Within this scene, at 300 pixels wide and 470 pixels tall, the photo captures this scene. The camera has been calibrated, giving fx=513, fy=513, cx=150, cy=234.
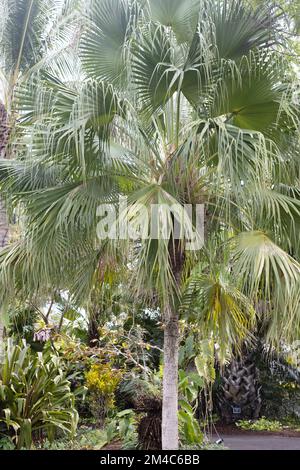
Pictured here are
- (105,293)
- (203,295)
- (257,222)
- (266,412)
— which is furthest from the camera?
(266,412)

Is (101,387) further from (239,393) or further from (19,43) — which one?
(19,43)

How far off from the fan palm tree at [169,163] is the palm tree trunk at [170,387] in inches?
0.6

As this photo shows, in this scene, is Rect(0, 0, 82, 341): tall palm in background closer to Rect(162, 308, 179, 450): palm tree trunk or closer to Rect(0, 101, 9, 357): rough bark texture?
Rect(0, 101, 9, 357): rough bark texture

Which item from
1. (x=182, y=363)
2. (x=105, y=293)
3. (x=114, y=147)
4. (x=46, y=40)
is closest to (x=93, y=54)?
(x=114, y=147)

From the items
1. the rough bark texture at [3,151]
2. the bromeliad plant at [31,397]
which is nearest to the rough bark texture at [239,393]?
the bromeliad plant at [31,397]

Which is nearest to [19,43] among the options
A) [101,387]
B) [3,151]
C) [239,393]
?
[3,151]

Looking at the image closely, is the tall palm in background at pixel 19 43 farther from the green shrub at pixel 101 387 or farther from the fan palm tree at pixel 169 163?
the green shrub at pixel 101 387

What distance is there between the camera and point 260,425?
482 inches

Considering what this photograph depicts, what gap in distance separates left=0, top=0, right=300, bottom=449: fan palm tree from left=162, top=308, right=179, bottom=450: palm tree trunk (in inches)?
0.6

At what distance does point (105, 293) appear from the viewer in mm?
6117

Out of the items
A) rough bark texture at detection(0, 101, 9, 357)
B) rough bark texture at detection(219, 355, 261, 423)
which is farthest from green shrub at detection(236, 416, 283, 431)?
rough bark texture at detection(0, 101, 9, 357)

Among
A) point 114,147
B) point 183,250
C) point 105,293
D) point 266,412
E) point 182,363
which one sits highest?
point 114,147
